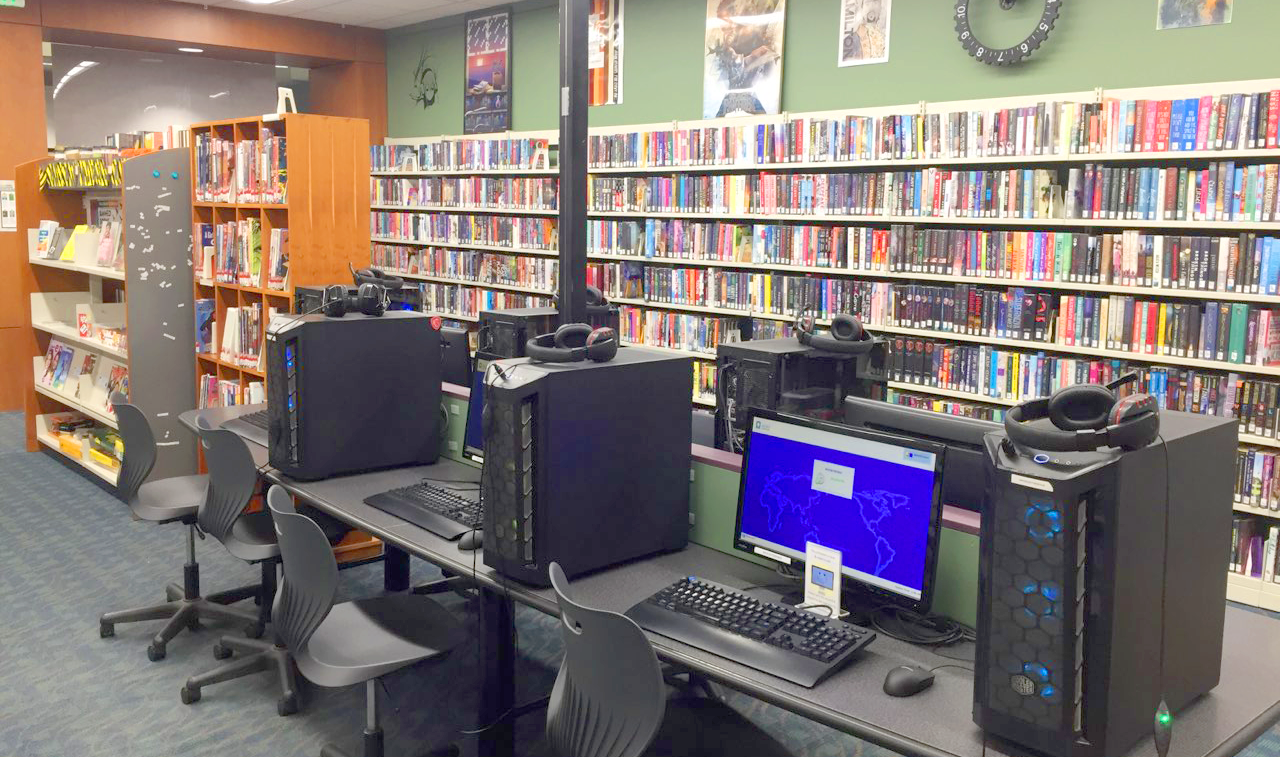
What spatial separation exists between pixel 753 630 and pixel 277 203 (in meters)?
3.51

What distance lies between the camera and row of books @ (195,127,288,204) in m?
4.55

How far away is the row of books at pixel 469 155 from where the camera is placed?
22.6 feet

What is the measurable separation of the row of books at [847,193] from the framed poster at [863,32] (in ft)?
2.50

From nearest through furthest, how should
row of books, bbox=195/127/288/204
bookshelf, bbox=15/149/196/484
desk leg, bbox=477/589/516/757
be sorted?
desk leg, bbox=477/589/516/757, row of books, bbox=195/127/288/204, bookshelf, bbox=15/149/196/484

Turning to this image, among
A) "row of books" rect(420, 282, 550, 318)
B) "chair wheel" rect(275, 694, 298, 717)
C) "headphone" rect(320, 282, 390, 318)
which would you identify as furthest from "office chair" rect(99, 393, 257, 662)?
"row of books" rect(420, 282, 550, 318)

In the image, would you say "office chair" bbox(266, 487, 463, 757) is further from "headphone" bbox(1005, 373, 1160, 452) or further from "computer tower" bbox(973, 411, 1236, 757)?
"headphone" bbox(1005, 373, 1160, 452)

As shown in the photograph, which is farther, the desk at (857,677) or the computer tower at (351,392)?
the computer tower at (351,392)

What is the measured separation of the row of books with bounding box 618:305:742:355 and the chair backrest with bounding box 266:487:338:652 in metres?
3.31

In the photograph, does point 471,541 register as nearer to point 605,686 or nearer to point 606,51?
point 605,686

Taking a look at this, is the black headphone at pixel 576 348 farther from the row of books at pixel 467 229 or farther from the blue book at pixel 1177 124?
the row of books at pixel 467 229

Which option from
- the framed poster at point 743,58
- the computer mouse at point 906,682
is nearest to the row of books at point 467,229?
the framed poster at point 743,58

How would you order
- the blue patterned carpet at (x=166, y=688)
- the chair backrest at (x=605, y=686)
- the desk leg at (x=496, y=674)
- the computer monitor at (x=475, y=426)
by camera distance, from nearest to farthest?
the chair backrest at (x=605, y=686) → the desk leg at (x=496, y=674) → the blue patterned carpet at (x=166, y=688) → the computer monitor at (x=475, y=426)

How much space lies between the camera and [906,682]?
169 cm

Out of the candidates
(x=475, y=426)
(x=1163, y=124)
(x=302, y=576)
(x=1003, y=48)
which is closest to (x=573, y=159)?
(x=475, y=426)
